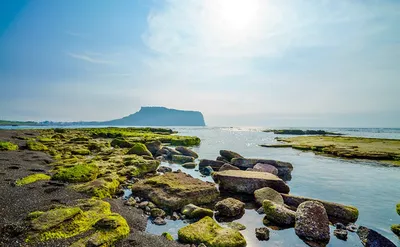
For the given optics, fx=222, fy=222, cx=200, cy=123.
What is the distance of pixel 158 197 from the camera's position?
12.5 meters

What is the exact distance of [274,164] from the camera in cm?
2267

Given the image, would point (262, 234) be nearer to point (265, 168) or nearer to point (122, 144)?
point (265, 168)

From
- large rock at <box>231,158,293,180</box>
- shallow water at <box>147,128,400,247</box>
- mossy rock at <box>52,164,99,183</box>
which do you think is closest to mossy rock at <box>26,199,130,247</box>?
shallow water at <box>147,128,400,247</box>

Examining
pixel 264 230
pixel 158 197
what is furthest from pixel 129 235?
pixel 264 230

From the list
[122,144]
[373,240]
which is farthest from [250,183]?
[122,144]

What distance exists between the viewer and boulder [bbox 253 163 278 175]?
68.3 ft

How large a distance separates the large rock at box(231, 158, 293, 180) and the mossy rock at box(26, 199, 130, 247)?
→ 16.5 meters

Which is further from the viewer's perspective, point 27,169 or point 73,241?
point 27,169

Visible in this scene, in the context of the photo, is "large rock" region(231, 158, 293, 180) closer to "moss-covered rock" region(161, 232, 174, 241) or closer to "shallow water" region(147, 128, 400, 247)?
"shallow water" region(147, 128, 400, 247)

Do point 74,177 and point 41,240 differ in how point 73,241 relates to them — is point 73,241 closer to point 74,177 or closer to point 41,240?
point 41,240

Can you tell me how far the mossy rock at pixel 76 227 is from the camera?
287 inches

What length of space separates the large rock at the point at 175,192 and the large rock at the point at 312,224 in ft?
17.3

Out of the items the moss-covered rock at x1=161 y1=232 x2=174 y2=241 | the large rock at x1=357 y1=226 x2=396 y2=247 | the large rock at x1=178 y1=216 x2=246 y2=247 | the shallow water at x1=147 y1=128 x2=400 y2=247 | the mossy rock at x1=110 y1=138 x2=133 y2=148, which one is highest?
the mossy rock at x1=110 y1=138 x2=133 y2=148

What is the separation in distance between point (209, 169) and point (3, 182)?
15845 millimetres
